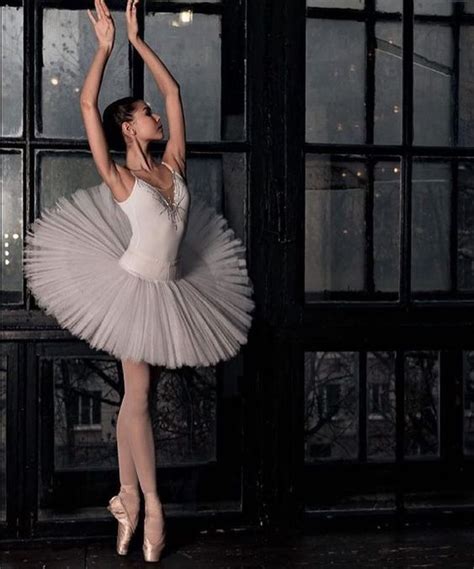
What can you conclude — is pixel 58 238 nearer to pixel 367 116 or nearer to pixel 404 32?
pixel 367 116

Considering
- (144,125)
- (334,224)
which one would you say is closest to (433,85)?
(334,224)

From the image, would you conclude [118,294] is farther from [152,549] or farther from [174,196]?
[152,549]

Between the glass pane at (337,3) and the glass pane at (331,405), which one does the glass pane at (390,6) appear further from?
the glass pane at (331,405)

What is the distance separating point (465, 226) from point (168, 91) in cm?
128

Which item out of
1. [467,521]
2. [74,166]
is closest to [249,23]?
[74,166]

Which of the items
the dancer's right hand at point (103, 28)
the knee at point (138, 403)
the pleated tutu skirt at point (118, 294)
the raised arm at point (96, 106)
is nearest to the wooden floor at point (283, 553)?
the knee at point (138, 403)

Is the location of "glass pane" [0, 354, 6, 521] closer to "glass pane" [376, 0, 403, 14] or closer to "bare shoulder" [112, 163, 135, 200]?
"bare shoulder" [112, 163, 135, 200]

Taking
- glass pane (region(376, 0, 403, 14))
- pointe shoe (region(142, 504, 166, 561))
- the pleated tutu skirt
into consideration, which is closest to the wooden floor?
pointe shoe (region(142, 504, 166, 561))

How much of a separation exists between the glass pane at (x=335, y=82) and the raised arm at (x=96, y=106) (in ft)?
2.83

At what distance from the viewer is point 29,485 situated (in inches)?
142

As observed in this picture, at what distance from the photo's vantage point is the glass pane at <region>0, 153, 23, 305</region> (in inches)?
143

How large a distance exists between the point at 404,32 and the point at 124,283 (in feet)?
4.73

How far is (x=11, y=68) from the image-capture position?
3.61m

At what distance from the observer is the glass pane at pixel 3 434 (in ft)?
11.9
